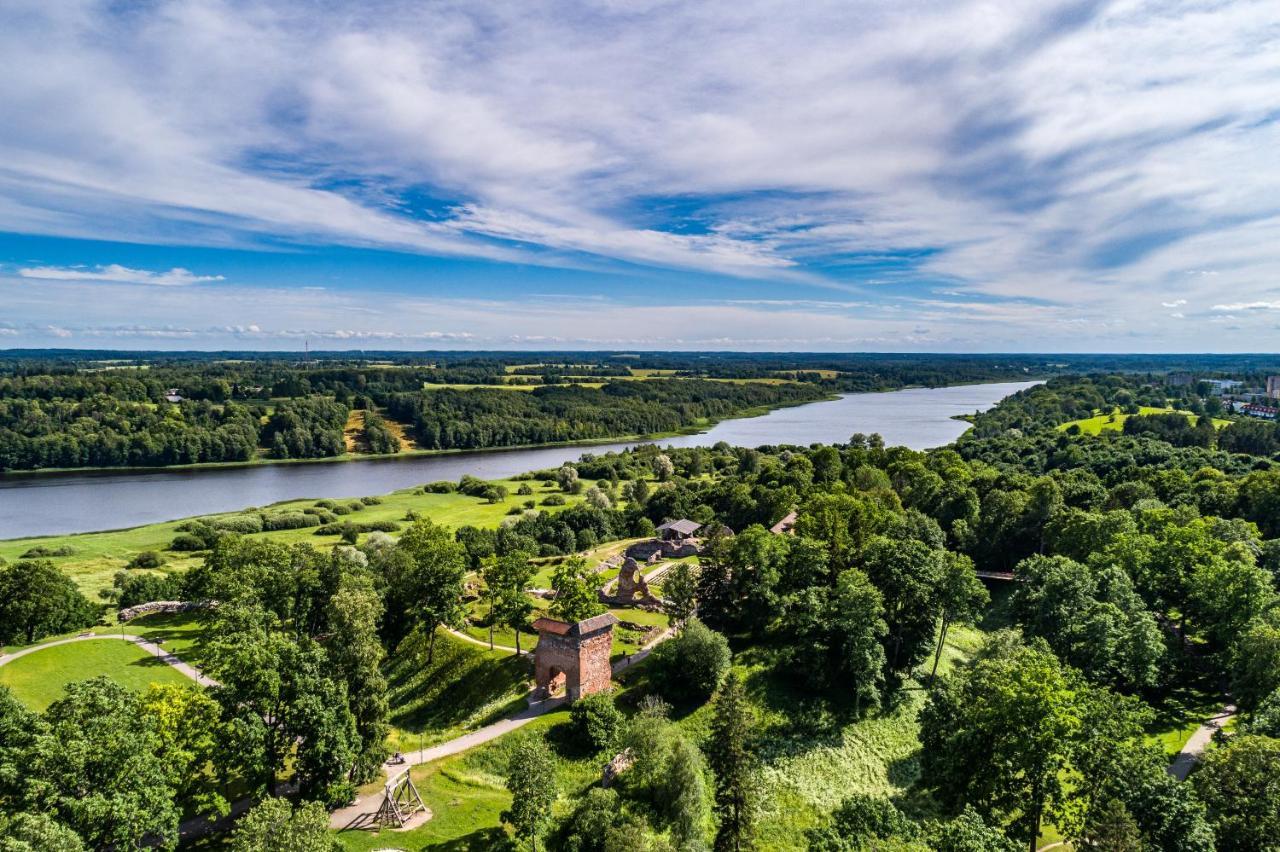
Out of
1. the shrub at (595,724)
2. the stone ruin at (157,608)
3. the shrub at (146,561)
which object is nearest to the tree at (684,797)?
the shrub at (595,724)

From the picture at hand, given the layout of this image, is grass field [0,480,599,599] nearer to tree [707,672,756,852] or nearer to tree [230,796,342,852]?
tree [230,796,342,852]

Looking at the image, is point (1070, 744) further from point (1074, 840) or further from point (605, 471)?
point (605, 471)

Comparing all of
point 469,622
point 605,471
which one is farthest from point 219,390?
point 469,622

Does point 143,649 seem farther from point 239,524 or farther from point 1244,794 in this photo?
point 1244,794

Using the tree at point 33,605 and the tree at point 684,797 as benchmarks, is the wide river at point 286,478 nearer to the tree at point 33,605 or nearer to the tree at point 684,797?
the tree at point 33,605

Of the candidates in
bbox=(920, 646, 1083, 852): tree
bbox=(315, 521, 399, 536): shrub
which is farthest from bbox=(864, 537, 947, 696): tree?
bbox=(315, 521, 399, 536): shrub
